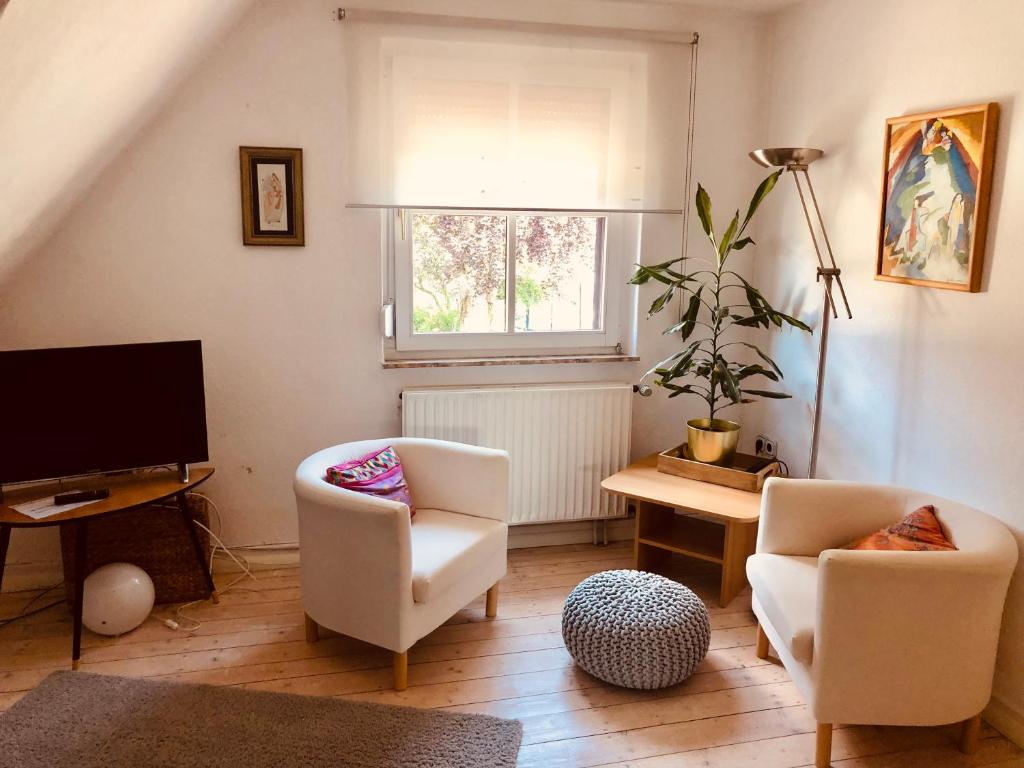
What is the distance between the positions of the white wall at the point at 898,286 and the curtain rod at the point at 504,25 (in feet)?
1.82

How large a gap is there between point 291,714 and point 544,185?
2.28 meters

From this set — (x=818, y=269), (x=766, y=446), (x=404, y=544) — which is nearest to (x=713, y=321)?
(x=818, y=269)

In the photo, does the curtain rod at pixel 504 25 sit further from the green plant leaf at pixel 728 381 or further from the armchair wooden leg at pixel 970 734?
the armchair wooden leg at pixel 970 734

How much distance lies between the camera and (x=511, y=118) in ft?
11.1

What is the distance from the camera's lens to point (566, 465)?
3.70m

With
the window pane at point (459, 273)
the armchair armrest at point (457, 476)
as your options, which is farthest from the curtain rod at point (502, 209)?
the armchair armrest at point (457, 476)

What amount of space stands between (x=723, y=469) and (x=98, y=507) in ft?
7.83

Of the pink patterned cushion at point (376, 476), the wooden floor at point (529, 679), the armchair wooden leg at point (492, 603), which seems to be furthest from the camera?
the armchair wooden leg at point (492, 603)

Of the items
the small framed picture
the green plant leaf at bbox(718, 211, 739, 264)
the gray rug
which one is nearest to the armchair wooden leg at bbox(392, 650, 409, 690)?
the gray rug

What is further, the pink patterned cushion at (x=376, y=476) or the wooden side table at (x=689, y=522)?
the wooden side table at (x=689, y=522)

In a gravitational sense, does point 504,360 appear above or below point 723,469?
above

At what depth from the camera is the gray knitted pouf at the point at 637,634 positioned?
2.60 m

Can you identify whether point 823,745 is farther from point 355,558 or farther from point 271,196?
point 271,196

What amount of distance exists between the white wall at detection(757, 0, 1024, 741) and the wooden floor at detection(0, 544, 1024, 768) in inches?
26.7
